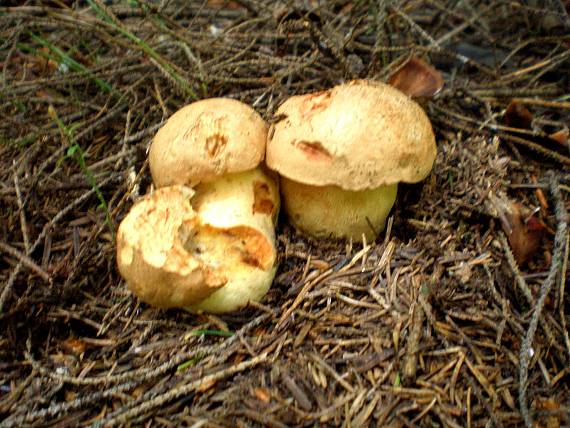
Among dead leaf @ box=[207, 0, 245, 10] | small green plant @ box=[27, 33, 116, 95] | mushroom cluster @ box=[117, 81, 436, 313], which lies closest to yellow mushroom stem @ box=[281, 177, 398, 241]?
mushroom cluster @ box=[117, 81, 436, 313]

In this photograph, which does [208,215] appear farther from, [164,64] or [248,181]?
[164,64]

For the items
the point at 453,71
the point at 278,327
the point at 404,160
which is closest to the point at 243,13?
the point at 453,71

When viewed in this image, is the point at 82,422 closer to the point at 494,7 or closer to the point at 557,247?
the point at 557,247

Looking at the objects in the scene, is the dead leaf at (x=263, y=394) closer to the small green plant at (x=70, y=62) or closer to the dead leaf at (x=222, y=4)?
the small green plant at (x=70, y=62)

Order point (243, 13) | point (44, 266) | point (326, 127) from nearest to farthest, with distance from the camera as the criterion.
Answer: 1. point (326, 127)
2. point (44, 266)
3. point (243, 13)

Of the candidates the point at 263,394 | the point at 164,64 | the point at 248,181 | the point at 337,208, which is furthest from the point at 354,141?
the point at 164,64

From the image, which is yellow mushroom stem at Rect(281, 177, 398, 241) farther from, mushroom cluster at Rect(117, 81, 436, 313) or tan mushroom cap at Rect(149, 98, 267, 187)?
tan mushroom cap at Rect(149, 98, 267, 187)

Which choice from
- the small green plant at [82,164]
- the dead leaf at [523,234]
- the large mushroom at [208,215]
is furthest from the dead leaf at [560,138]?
the small green plant at [82,164]
